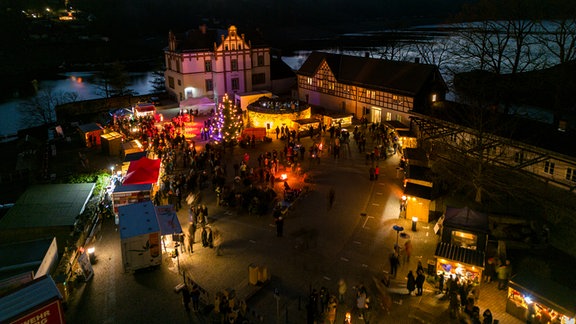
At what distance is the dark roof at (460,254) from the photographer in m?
13.9

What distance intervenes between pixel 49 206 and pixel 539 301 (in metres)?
19.4

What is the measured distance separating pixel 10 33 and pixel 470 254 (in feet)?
279

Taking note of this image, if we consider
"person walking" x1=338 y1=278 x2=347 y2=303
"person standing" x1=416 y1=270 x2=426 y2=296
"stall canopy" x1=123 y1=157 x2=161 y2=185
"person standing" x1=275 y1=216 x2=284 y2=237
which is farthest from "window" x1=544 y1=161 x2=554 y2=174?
"stall canopy" x1=123 y1=157 x2=161 y2=185

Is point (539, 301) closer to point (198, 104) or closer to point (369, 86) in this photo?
point (369, 86)

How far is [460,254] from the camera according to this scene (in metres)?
14.3

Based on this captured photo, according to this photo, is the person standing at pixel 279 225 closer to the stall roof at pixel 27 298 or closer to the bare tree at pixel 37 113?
the stall roof at pixel 27 298

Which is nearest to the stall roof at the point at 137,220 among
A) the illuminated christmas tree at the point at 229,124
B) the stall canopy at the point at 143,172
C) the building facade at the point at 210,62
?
the stall canopy at the point at 143,172

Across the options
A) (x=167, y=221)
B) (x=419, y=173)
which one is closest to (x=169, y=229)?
(x=167, y=221)

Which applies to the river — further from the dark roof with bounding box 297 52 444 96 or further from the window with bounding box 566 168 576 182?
the window with bounding box 566 168 576 182

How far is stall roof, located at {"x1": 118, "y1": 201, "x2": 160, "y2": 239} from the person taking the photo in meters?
15.4

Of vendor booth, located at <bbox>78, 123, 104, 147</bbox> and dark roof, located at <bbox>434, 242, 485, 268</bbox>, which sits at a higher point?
vendor booth, located at <bbox>78, 123, 104, 147</bbox>

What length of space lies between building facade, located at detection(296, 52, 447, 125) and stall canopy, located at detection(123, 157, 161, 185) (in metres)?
18.2

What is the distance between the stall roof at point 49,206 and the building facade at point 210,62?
71.0 feet

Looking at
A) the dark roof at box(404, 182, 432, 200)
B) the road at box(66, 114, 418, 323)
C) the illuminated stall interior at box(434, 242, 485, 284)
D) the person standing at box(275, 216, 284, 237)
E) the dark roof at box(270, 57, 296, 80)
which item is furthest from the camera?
the dark roof at box(270, 57, 296, 80)
